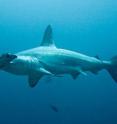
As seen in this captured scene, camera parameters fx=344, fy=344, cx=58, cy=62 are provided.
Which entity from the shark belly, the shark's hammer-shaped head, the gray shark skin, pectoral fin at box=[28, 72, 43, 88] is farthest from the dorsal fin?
the shark's hammer-shaped head

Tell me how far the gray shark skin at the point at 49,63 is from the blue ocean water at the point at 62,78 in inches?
563

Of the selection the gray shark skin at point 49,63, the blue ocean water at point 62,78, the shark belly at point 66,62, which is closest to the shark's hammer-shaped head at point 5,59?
the gray shark skin at point 49,63

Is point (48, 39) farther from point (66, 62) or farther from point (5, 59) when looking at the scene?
point (5, 59)

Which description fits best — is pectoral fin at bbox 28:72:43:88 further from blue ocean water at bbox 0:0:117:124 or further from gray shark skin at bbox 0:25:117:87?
blue ocean water at bbox 0:0:117:124

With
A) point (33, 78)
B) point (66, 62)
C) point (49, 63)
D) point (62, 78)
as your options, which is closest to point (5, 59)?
point (33, 78)

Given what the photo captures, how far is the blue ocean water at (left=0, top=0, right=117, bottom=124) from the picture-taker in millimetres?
26688

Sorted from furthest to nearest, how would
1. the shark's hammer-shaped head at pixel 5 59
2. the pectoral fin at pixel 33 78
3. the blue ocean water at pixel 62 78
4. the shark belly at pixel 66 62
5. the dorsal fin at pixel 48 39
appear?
the blue ocean water at pixel 62 78
the dorsal fin at pixel 48 39
the shark belly at pixel 66 62
the pectoral fin at pixel 33 78
the shark's hammer-shaped head at pixel 5 59

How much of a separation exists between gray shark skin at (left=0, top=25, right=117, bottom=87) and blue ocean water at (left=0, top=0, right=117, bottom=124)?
46.9 ft

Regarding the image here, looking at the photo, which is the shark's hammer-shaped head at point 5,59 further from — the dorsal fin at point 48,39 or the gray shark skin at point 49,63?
the dorsal fin at point 48,39

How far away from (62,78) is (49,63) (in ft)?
75.3

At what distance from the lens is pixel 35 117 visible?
85.5 feet

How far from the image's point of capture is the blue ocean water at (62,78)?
87.6 feet

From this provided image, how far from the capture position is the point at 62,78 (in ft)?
96.9

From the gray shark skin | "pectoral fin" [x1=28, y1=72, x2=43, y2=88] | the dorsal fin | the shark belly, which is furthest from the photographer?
the dorsal fin
